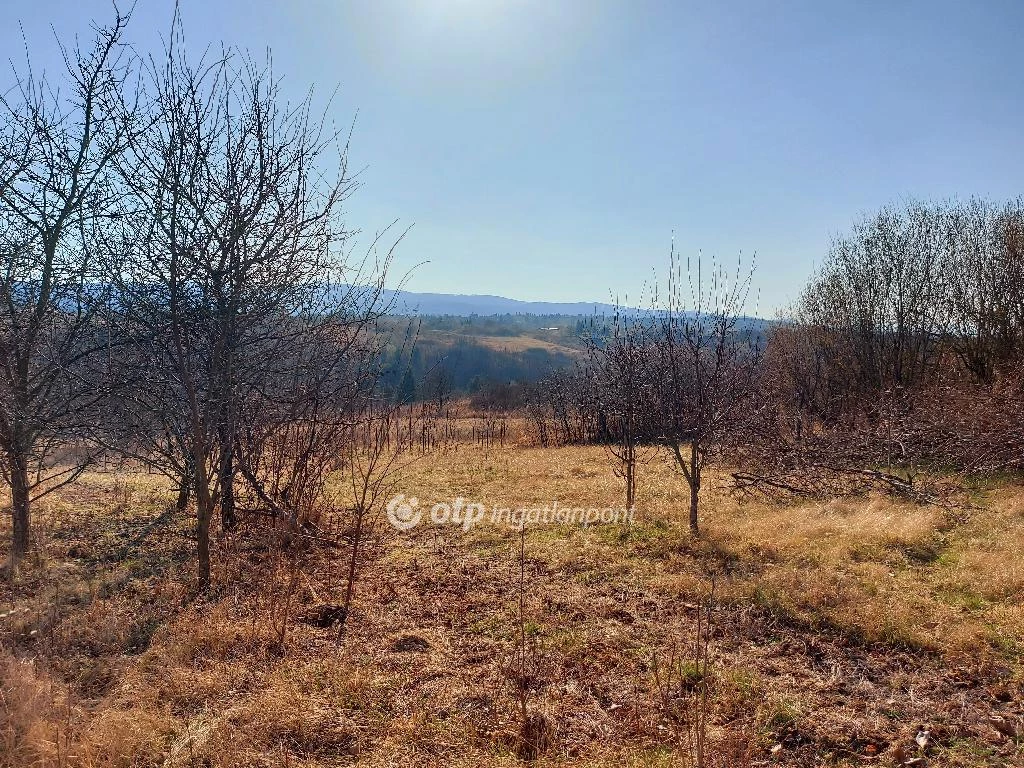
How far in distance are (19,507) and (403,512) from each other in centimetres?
459

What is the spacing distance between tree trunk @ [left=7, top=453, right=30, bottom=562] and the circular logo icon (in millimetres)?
4003

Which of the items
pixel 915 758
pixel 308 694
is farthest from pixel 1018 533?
pixel 308 694

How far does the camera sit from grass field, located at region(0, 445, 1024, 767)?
2.93m

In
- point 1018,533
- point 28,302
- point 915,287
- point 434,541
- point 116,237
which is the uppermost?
point 915,287

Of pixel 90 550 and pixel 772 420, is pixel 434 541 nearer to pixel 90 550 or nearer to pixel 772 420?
pixel 90 550

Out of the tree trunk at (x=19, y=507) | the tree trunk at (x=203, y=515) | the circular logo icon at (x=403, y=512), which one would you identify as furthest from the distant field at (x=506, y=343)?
the tree trunk at (x=203, y=515)

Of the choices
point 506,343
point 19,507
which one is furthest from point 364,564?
point 506,343

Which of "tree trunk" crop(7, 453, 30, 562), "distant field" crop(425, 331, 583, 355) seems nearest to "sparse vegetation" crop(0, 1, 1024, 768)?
"tree trunk" crop(7, 453, 30, 562)

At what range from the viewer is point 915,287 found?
47.1ft

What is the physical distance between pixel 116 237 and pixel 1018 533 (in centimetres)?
942

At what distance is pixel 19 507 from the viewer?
564 centimetres

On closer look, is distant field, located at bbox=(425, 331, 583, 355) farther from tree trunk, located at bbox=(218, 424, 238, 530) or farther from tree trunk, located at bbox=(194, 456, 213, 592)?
tree trunk, located at bbox=(194, 456, 213, 592)

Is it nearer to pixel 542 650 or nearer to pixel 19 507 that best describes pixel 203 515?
pixel 19 507

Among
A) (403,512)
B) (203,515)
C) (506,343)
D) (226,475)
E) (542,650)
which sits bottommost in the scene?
(403,512)
